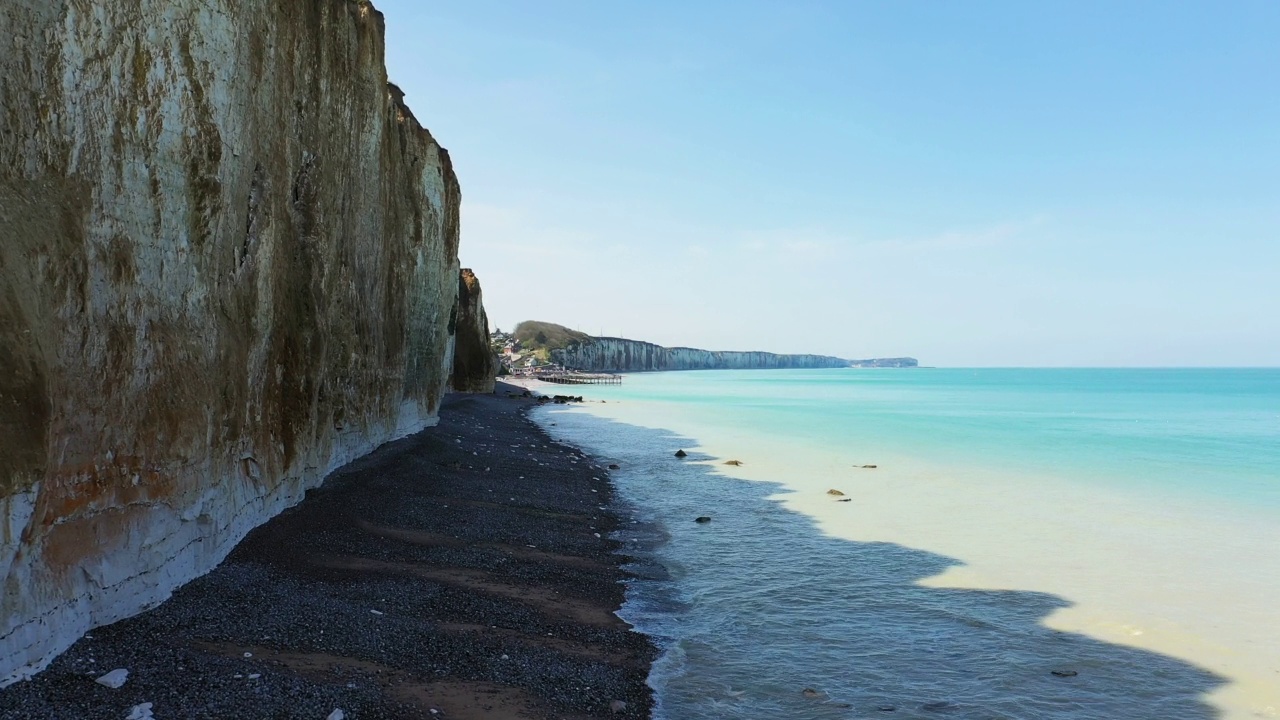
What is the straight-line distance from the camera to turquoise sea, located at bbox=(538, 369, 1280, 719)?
7742 mm

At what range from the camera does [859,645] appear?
350 inches

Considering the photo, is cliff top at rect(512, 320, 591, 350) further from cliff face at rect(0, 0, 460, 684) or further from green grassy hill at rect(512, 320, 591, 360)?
cliff face at rect(0, 0, 460, 684)

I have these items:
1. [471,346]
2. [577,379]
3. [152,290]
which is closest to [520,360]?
[577,379]

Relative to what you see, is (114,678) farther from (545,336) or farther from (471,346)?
(545,336)

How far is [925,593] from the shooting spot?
1109 cm

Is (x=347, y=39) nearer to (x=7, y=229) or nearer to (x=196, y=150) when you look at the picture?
(x=196, y=150)

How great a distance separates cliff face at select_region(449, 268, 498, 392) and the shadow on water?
3375 cm

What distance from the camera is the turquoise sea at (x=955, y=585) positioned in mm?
7742

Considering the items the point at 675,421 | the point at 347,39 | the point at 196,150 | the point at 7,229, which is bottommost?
the point at 675,421

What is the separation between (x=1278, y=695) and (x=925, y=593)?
4.05m

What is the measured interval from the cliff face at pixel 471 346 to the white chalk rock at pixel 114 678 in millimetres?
39810

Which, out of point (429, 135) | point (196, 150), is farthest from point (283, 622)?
point (429, 135)

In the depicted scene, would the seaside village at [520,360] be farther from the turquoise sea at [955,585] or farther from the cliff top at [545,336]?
the turquoise sea at [955,585]

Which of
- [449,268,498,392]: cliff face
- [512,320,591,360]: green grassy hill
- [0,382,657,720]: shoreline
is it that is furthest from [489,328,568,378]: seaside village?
[0,382,657,720]: shoreline
